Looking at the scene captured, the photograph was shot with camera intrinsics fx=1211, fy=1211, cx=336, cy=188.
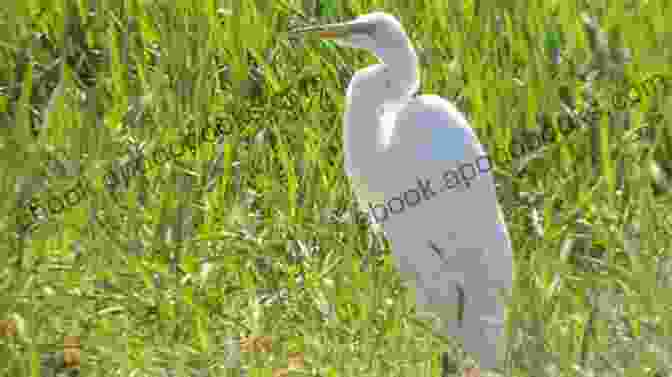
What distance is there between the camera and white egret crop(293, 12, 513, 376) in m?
2.51

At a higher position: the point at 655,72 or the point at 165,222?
the point at 655,72

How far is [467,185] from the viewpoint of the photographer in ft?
8.33

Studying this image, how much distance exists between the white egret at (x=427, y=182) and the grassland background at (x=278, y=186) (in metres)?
0.10

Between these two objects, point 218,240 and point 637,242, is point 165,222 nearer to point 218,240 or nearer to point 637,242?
point 218,240

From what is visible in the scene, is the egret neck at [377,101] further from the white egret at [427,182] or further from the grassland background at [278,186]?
the grassland background at [278,186]

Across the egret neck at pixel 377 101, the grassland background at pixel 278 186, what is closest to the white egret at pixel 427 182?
the egret neck at pixel 377 101

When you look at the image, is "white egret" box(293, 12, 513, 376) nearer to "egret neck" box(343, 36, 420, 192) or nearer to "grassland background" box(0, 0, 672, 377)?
"egret neck" box(343, 36, 420, 192)

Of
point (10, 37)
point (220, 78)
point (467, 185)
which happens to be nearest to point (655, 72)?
point (467, 185)

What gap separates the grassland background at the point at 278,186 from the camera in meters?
2.19

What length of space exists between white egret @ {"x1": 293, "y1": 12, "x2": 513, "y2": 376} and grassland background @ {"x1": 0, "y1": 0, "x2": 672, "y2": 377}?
0.34 feet

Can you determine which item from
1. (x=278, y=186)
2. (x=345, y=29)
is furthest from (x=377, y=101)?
(x=278, y=186)

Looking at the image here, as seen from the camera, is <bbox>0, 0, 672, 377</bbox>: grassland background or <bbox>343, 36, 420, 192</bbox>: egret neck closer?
<bbox>0, 0, 672, 377</bbox>: grassland background

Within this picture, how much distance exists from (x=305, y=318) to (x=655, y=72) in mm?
1201

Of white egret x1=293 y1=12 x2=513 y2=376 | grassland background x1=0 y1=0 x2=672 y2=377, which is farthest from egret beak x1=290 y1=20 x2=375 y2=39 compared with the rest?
grassland background x1=0 y1=0 x2=672 y2=377
